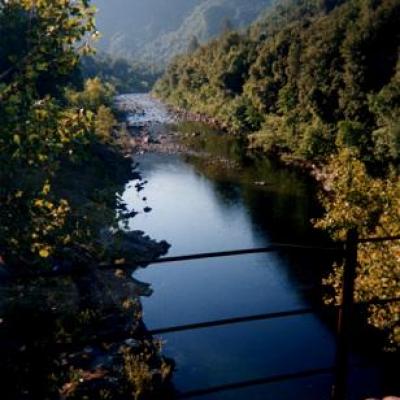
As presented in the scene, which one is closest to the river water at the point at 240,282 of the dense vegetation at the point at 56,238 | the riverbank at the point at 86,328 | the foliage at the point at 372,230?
the riverbank at the point at 86,328

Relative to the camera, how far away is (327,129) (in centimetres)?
5444

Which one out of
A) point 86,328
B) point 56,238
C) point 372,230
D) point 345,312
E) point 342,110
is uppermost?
point 342,110

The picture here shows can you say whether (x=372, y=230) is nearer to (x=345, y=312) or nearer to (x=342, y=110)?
(x=345, y=312)

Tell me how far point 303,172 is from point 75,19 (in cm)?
4569

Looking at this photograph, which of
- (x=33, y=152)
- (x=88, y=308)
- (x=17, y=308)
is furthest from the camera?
(x=88, y=308)

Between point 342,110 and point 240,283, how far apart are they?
107 feet

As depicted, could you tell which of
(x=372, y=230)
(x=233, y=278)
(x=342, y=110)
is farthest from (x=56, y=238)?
(x=342, y=110)

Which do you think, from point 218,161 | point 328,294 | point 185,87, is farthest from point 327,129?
point 185,87

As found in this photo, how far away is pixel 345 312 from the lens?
16.5 ft

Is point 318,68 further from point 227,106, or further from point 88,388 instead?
point 88,388

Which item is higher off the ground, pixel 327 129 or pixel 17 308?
pixel 327 129

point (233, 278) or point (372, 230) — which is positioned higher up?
point (372, 230)

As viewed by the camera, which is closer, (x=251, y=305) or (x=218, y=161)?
(x=251, y=305)

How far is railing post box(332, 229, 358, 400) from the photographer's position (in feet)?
15.4
